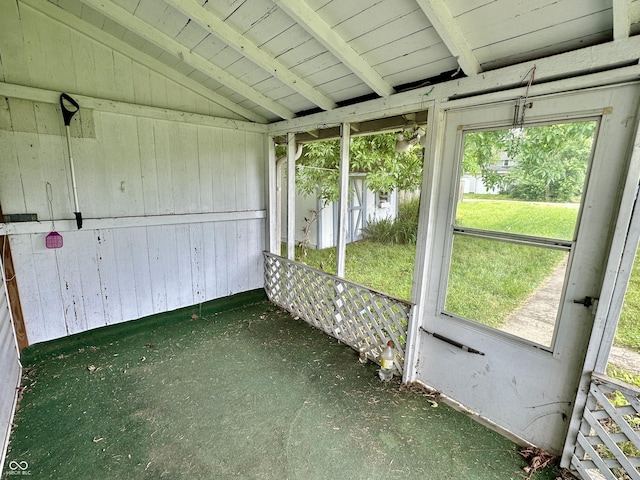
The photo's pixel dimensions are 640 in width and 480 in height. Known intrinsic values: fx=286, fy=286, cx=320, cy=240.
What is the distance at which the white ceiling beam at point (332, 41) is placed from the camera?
1666mm

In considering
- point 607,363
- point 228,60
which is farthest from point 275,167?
point 607,363

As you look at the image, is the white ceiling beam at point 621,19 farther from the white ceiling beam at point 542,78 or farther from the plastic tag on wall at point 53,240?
the plastic tag on wall at point 53,240

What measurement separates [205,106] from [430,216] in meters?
2.76

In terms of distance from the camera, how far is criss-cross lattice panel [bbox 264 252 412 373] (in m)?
2.47

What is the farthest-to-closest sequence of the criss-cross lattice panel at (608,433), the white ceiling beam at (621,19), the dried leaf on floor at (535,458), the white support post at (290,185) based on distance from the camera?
the white support post at (290,185)
the dried leaf on floor at (535,458)
the criss-cross lattice panel at (608,433)
the white ceiling beam at (621,19)

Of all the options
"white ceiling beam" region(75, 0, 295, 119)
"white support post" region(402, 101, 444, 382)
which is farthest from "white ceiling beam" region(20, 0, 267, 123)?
"white support post" region(402, 101, 444, 382)

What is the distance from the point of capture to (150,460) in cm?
170

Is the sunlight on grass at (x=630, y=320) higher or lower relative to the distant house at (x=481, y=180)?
lower

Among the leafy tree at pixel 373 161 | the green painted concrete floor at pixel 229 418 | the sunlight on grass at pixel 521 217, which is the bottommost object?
the green painted concrete floor at pixel 229 418

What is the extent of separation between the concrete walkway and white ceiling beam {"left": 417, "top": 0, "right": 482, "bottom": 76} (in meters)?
1.28

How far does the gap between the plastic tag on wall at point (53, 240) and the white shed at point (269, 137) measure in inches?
Result: 2.4

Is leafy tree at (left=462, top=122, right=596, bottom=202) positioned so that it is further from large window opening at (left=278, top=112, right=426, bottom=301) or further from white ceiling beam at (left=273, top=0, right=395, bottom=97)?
white ceiling beam at (left=273, top=0, right=395, bottom=97)

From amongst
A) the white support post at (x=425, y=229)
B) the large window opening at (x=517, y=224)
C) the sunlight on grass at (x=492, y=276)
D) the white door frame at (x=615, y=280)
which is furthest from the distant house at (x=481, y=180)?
the white door frame at (x=615, y=280)

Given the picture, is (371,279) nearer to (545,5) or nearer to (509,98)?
(509,98)
